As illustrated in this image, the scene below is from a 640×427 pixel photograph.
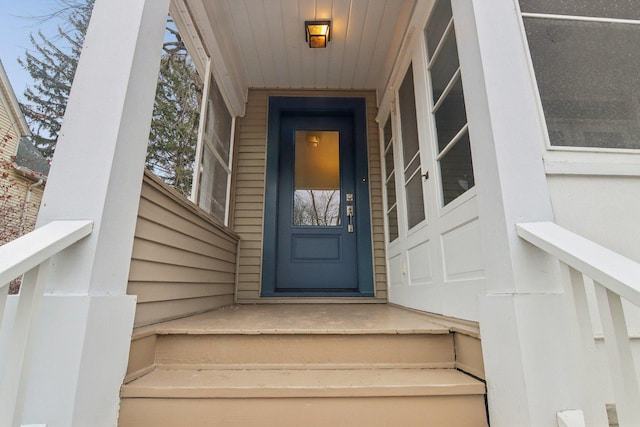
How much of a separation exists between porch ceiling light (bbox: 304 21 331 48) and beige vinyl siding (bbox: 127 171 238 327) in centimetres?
192

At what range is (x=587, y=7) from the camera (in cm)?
137

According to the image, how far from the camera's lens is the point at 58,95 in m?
3.05

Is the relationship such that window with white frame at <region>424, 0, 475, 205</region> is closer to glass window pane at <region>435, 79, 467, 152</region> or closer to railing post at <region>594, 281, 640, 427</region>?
glass window pane at <region>435, 79, 467, 152</region>

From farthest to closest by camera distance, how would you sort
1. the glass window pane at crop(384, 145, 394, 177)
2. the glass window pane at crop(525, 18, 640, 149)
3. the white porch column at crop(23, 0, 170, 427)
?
the glass window pane at crop(384, 145, 394, 177) < the glass window pane at crop(525, 18, 640, 149) < the white porch column at crop(23, 0, 170, 427)

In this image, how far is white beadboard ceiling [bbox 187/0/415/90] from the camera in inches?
101

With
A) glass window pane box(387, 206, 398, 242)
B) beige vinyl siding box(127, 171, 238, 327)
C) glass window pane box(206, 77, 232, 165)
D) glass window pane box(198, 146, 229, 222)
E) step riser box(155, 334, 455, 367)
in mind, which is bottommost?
step riser box(155, 334, 455, 367)

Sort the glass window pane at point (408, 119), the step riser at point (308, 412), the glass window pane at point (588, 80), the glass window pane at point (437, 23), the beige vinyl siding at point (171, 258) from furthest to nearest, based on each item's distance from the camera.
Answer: the glass window pane at point (408, 119) < the glass window pane at point (437, 23) < the beige vinyl siding at point (171, 258) < the glass window pane at point (588, 80) < the step riser at point (308, 412)

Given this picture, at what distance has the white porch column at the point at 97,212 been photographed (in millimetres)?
906

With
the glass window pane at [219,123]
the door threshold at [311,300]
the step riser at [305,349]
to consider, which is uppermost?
the glass window pane at [219,123]

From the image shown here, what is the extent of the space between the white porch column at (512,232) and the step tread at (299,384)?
7.1 inches

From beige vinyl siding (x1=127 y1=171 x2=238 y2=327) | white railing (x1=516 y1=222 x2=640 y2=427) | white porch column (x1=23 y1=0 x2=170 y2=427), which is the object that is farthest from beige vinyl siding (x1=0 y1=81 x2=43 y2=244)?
white railing (x1=516 y1=222 x2=640 y2=427)

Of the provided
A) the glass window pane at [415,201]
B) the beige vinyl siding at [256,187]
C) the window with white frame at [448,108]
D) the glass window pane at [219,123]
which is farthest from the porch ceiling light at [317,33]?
the glass window pane at [415,201]

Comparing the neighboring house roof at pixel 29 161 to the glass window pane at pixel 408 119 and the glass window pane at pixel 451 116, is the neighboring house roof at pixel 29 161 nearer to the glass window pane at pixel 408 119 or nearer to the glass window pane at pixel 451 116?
the glass window pane at pixel 408 119

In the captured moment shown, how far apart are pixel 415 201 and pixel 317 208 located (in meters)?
1.35
